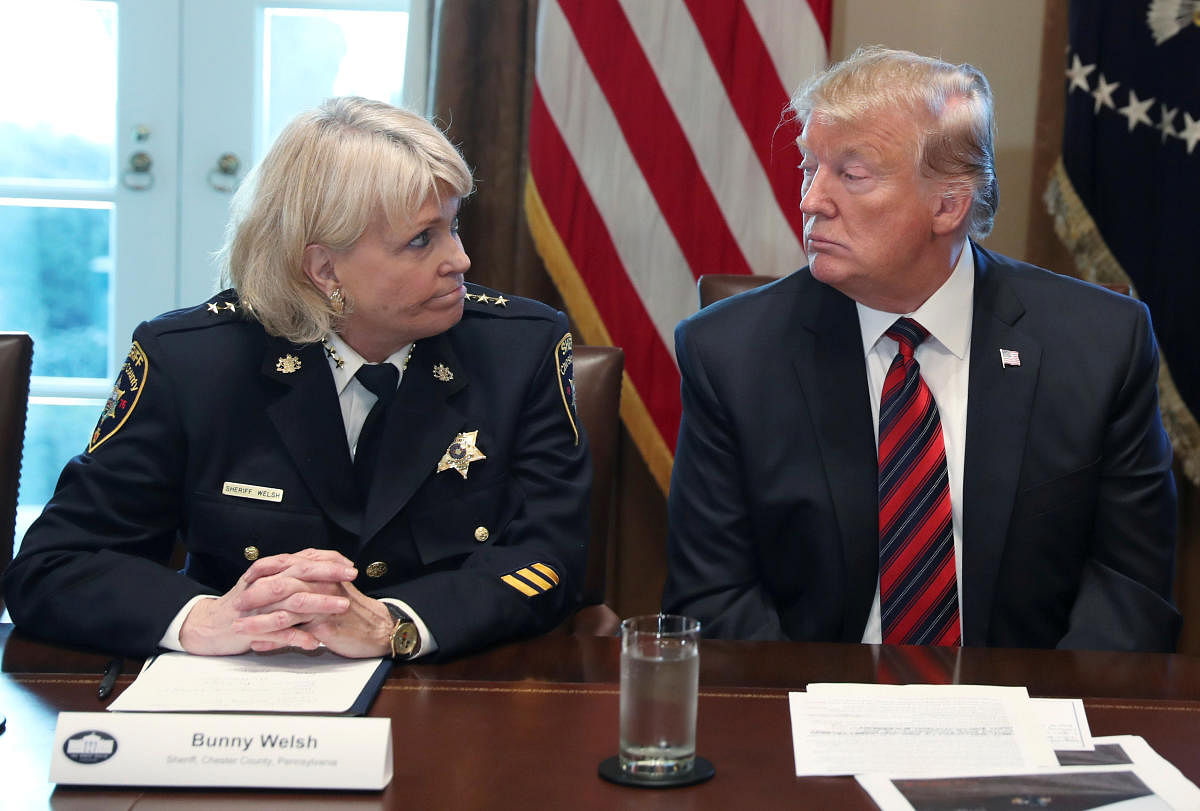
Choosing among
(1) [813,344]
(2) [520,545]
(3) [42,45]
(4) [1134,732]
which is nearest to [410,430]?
(2) [520,545]

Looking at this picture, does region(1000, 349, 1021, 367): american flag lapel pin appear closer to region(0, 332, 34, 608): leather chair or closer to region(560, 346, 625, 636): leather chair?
region(560, 346, 625, 636): leather chair

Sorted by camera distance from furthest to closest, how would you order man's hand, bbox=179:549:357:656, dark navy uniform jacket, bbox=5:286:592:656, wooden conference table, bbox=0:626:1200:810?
dark navy uniform jacket, bbox=5:286:592:656, man's hand, bbox=179:549:357:656, wooden conference table, bbox=0:626:1200:810

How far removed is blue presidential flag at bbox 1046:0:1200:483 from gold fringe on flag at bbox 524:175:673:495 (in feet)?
3.37

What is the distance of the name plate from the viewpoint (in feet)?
3.35

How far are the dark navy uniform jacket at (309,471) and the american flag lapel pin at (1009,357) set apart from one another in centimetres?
65

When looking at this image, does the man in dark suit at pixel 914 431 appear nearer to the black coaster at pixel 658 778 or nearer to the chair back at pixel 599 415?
the chair back at pixel 599 415

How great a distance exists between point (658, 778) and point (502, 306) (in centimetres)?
106

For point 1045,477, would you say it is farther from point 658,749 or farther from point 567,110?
point 567,110

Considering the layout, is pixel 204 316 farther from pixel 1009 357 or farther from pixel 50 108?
pixel 50 108

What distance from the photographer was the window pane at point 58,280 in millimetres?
3328

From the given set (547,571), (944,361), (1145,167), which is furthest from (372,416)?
(1145,167)

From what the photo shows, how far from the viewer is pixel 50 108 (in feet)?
10.8

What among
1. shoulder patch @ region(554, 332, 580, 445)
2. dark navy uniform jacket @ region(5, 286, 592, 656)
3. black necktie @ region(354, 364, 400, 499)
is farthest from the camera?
shoulder patch @ region(554, 332, 580, 445)

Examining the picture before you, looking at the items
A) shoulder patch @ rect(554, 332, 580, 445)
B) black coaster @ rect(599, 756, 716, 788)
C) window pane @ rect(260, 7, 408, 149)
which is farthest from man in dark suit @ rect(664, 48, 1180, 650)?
window pane @ rect(260, 7, 408, 149)
